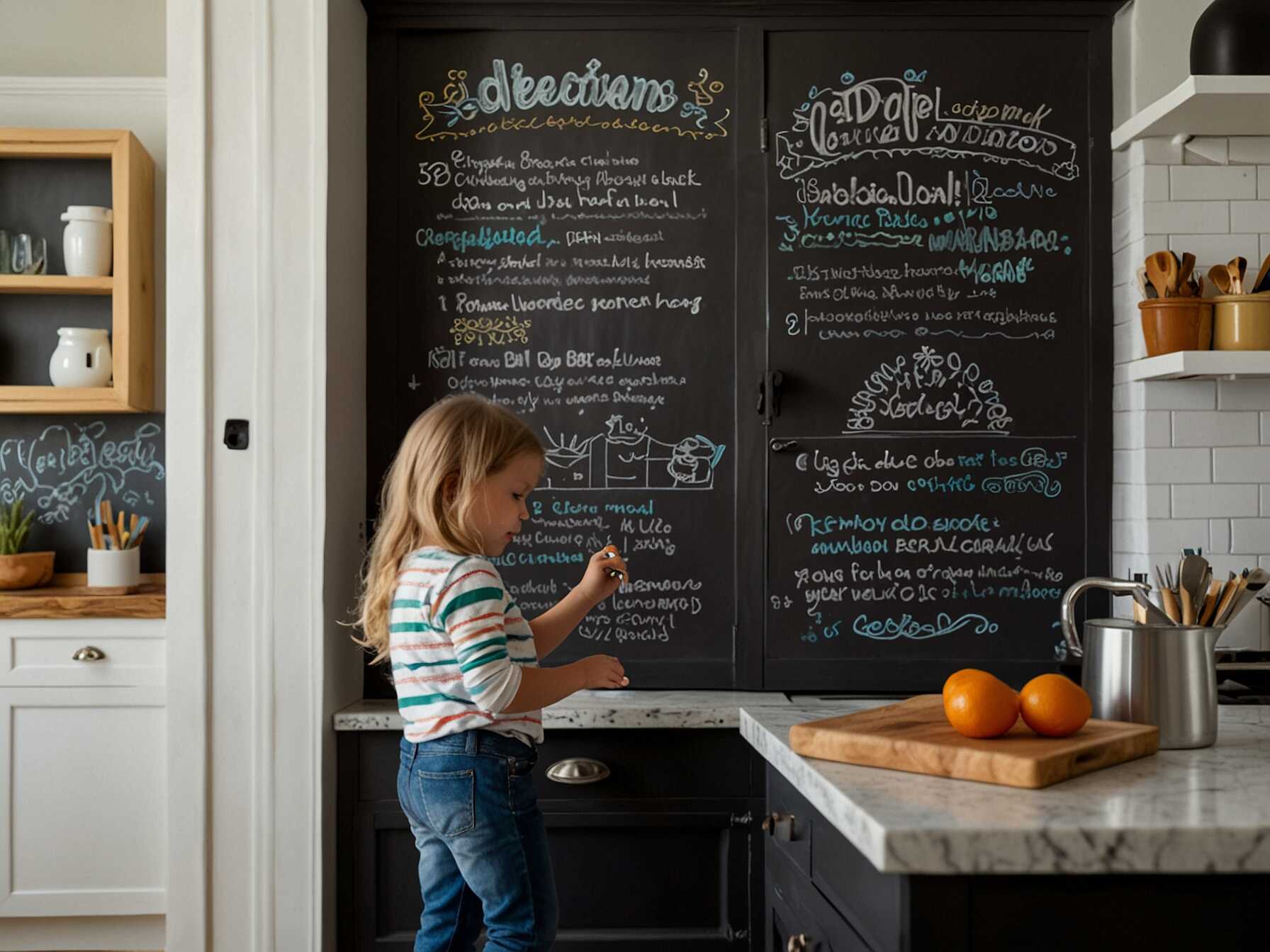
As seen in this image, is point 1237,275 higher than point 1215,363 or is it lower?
higher

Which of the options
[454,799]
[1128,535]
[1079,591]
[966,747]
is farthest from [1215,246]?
[454,799]

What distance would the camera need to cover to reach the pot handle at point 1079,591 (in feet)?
5.46

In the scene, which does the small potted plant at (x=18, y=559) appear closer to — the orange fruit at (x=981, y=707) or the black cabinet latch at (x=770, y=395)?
the black cabinet latch at (x=770, y=395)

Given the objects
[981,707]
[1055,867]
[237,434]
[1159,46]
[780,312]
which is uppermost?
[1159,46]

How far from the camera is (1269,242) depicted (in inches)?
103

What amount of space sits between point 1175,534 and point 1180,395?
31cm

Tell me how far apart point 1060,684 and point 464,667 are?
87cm

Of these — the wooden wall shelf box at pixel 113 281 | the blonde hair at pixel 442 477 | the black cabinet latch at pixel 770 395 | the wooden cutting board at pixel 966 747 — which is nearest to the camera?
the wooden cutting board at pixel 966 747

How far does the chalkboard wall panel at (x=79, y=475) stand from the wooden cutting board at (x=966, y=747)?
2.18 metres

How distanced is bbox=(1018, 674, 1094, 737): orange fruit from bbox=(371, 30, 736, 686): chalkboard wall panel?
133 cm

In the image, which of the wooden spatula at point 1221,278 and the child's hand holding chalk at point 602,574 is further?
the wooden spatula at point 1221,278

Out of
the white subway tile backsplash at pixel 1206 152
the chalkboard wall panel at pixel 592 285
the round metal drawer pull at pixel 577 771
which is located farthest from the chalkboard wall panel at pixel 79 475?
the white subway tile backsplash at pixel 1206 152

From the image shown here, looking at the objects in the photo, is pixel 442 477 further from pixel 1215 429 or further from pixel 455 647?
pixel 1215 429

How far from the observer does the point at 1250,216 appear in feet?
8.59
